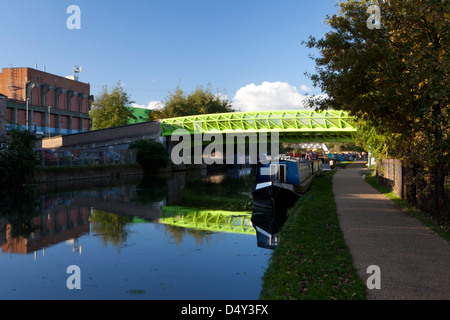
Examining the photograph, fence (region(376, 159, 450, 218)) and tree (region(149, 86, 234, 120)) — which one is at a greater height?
tree (region(149, 86, 234, 120))

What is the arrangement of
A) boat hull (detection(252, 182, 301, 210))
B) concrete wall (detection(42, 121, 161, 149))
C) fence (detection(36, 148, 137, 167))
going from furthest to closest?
concrete wall (detection(42, 121, 161, 149))
fence (detection(36, 148, 137, 167))
boat hull (detection(252, 182, 301, 210))

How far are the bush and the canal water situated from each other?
91.0ft

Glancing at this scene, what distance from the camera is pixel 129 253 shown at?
30.5 ft

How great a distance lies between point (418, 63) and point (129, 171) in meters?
35.9

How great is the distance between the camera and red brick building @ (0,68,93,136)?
6084 centimetres

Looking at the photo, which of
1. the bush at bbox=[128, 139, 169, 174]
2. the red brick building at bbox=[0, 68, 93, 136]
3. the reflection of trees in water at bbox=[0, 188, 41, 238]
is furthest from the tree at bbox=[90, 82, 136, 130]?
the reflection of trees in water at bbox=[0, 188, 41, 238]

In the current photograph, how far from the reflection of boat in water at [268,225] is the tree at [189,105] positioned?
190ft

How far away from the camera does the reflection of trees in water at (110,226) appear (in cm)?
1082

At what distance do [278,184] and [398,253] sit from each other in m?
9.98

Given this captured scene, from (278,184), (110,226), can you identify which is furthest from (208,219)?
(278,184)

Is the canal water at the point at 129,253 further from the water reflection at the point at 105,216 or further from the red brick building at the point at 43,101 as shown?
the red brick building at the point at 43,101

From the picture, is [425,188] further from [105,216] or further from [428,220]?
[105,216]

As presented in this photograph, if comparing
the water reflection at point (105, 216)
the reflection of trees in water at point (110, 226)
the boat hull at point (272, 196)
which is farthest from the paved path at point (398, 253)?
the reflection of trees in water at point (110, 226)

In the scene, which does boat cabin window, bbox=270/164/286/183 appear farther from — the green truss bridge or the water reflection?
the green truss bridge
